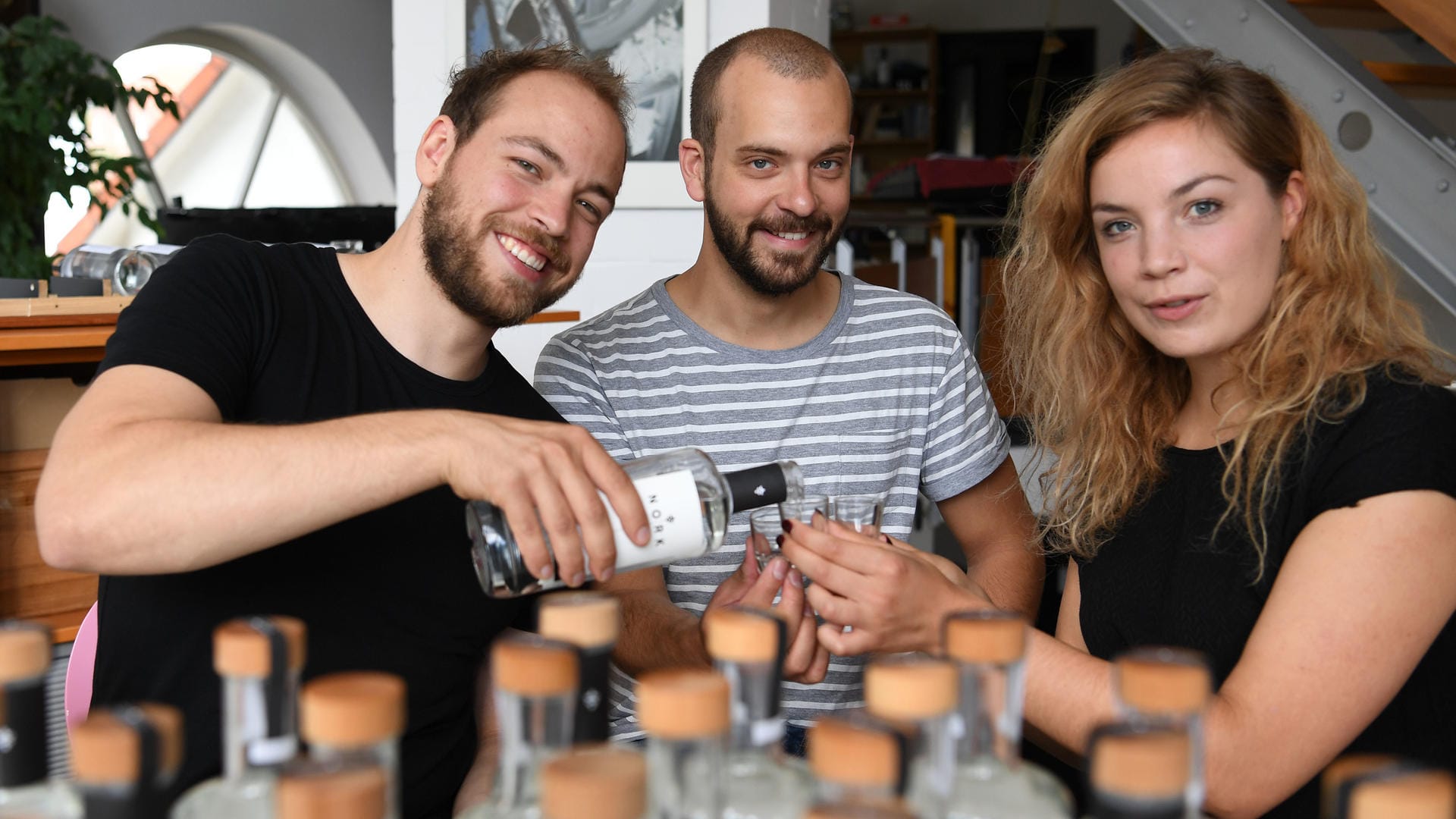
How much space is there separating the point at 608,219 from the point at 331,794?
8.78 ft

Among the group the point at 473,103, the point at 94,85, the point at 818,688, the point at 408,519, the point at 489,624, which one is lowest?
the point at 818,688

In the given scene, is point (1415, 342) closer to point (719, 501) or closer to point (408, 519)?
point (719, 501)

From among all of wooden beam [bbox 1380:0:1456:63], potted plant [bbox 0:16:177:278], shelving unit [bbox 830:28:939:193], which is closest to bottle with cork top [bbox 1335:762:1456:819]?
wooden beam [bbox 1380:0:1456:63]

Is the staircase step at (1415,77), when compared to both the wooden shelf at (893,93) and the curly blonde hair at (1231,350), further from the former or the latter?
the wooden shelf at (893,93)

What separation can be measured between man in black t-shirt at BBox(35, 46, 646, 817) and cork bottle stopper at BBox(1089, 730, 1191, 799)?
0.47 metres

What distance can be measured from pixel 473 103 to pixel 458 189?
0.11m

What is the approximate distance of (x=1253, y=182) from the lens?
4.14ft

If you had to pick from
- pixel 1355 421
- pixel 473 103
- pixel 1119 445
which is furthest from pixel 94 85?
pixel 1355 421

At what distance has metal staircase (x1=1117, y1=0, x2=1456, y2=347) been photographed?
255 cm

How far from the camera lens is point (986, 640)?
1.79ft

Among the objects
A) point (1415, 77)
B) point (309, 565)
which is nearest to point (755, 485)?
point (309, 565)

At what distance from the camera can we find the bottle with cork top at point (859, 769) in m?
0.48

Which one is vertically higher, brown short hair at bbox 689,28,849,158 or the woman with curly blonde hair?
brown short hair at bbox 689,28,849,158

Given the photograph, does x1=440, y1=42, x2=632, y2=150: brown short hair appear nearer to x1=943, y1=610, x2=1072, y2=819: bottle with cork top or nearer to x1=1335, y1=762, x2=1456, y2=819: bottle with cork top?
x1=943, y1=610, x2=1072, y2=819: bottle with cork top
